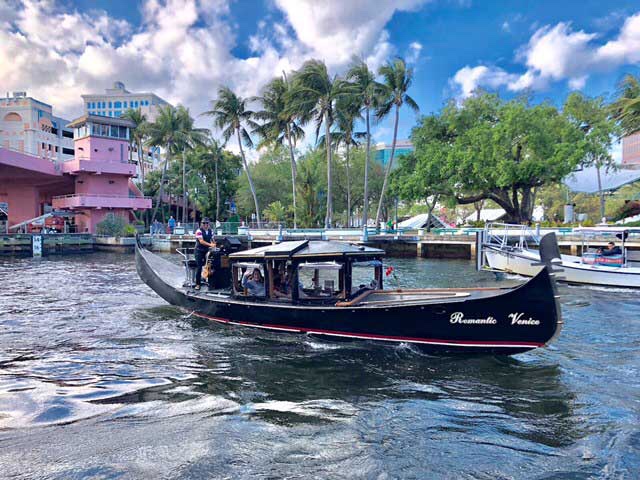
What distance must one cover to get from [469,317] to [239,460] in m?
4.54

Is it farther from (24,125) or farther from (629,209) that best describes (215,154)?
(629,209)

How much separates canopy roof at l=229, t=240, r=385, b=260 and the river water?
5.79 feet

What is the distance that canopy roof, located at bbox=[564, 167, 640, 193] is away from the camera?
1368 inches

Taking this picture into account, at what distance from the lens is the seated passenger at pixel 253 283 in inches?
372

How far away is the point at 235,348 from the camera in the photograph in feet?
28.8

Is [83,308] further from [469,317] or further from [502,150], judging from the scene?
[502,150]

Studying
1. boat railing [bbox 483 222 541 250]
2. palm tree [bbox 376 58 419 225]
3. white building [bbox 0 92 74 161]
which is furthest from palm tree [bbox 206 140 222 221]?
boat railing [bbox 483 222 541 250]

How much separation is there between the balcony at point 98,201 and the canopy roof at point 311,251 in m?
34.4

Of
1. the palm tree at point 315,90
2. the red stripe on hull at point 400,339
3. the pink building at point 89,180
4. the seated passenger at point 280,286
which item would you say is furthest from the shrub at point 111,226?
the seated passenger at point 280,286

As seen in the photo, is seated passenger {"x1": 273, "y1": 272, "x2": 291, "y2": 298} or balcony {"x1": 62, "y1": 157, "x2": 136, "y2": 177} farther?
balcony {"x1": 62, "y1": 157, "x2": 136, "y2": 177}

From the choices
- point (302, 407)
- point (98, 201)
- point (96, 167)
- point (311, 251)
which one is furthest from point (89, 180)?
point (302, 407)

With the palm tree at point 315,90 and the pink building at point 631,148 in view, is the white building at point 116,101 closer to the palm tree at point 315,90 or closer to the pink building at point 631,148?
the palm tree at point 315,90

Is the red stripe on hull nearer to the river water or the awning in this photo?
the river water

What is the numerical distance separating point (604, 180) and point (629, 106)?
658 inches
